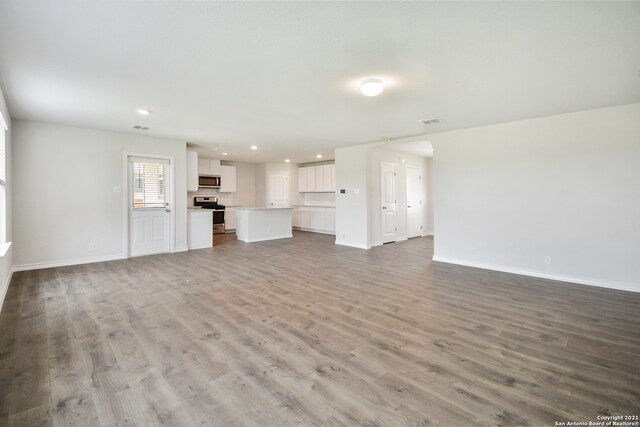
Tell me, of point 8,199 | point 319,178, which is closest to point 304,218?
point 319,178

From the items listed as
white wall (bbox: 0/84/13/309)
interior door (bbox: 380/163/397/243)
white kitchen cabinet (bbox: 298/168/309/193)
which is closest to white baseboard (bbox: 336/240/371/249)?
interior door (bbox: 380/163/397/243)

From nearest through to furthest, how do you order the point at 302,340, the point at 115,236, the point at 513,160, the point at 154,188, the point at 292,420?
the point at 292,420 → the point at 302,340 → the point at 513,160 → the point at 115,236 → the point at 154,188

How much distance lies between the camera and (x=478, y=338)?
2514 mm

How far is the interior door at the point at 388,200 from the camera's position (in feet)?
24.2

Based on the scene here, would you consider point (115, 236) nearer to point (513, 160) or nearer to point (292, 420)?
point (292, 420)

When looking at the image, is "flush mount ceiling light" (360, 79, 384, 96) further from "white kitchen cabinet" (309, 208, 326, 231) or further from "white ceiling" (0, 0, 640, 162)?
"white kitchen cabinet" (309, 208, 326, 231)

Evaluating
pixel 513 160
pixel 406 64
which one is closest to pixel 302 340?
pixel 406 64

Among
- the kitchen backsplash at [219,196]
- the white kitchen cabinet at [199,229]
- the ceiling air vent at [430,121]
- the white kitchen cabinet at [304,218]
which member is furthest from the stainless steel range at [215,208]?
the ceiling air vent at [430,121]

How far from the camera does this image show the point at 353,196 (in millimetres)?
7121

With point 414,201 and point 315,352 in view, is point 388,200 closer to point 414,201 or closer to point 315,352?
point 414,201

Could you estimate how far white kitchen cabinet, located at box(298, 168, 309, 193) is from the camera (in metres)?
10.5

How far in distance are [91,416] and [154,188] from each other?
5.29m

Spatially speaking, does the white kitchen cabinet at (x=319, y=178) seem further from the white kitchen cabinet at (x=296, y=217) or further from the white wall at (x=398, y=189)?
the white wall at (x=398, y=189)

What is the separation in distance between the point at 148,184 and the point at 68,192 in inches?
50.7
